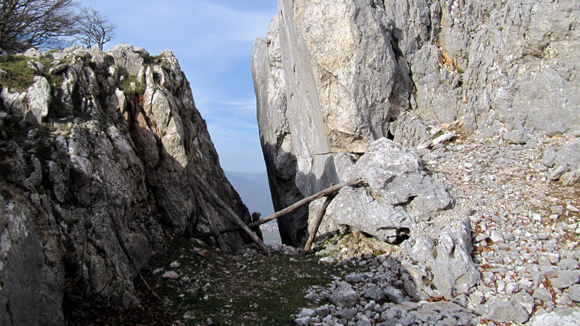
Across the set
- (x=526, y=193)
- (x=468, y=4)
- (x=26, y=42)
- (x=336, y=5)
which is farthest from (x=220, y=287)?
(x=26, y=42)

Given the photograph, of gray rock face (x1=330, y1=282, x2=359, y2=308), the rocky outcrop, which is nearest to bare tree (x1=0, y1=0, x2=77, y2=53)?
the rocky outcrop

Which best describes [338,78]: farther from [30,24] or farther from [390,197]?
[30,24]

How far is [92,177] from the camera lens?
7.38m

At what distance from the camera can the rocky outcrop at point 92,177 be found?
17.1ft

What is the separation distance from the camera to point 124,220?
813 centimetres

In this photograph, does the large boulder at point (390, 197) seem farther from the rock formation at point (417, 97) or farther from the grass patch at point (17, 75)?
the grass patch at point (17, 75)

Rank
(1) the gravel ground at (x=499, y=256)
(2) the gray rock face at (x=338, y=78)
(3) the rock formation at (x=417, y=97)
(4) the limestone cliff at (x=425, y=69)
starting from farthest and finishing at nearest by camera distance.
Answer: (2) the gray rock face at (x=338, y=78)
(4) the limestone cliff at (x=425, y=69)
(3) the rock formation at (x=417, y=97)
(1) the gravel ground at (x=499, y=256)

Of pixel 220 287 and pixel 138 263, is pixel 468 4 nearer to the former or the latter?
pixel 220 287

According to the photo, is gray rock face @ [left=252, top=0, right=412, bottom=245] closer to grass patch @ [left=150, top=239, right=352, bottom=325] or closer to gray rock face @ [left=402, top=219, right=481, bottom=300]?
grass patch @ [left=150, top=239, right=352, bottom=325]

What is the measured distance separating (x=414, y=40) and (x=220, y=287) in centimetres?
1206

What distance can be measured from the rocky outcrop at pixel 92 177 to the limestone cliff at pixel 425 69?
5591mm

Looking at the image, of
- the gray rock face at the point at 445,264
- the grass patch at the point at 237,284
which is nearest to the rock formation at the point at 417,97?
the gray rock face at the point at 445,264

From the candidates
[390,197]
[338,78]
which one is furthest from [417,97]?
[390,197]

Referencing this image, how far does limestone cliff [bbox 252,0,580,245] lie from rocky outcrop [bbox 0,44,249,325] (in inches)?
220
